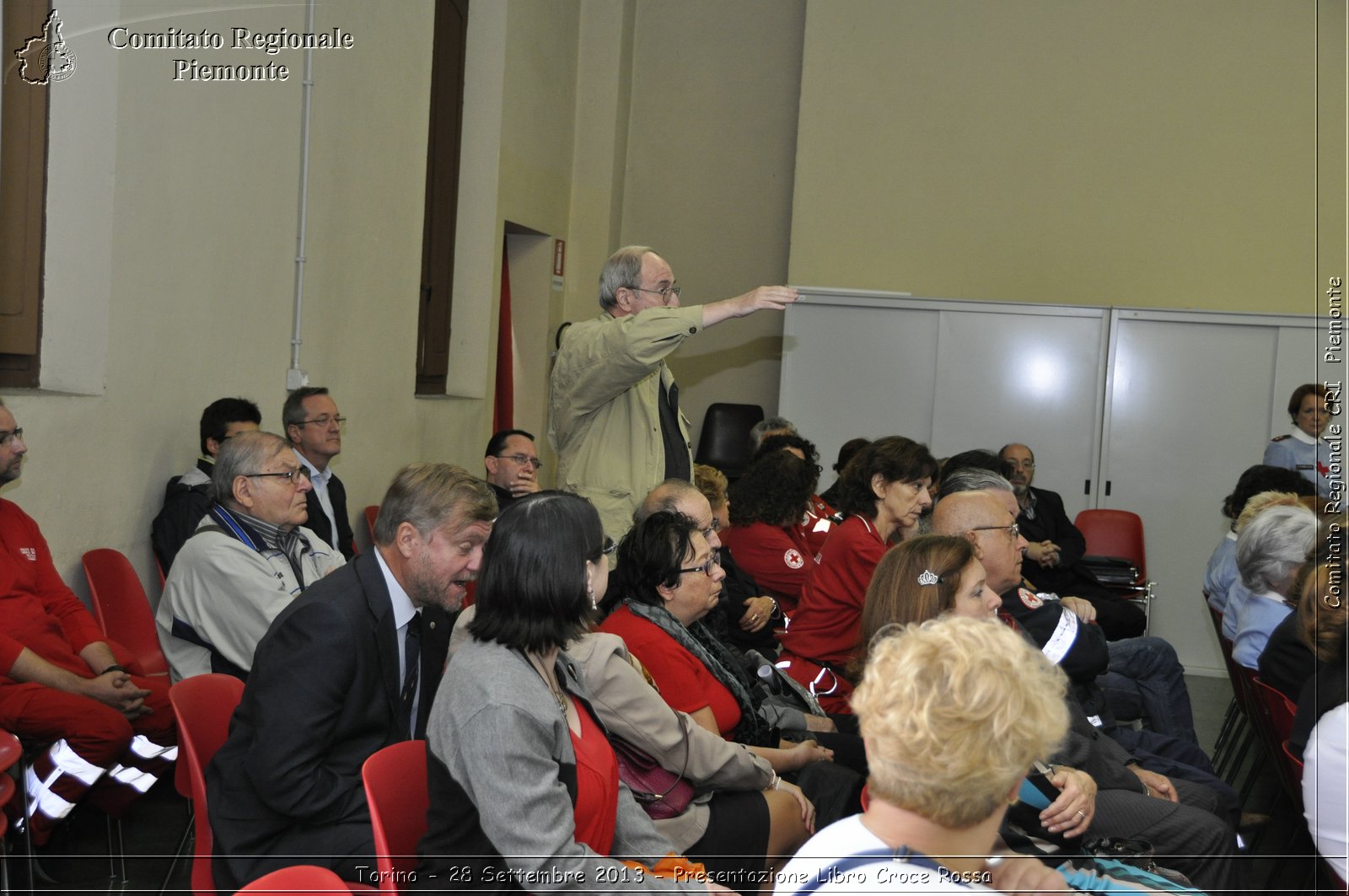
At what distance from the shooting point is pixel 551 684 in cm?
203

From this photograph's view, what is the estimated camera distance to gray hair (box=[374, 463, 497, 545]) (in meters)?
2.34

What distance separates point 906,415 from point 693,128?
3.00 meters

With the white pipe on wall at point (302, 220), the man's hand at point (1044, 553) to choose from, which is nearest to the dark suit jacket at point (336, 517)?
the white pipe on wall at point (302, 220)

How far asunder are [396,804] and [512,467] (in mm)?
3016

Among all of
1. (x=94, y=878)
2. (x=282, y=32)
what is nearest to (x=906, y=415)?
(x=282, y=32)

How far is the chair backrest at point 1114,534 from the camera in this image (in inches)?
253

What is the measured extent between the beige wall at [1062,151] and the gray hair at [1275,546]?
4792mm

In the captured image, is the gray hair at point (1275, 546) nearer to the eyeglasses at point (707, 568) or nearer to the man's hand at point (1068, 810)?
the man's hand at point (1068, 810)

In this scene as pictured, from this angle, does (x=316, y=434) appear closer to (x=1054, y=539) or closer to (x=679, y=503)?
(x=679, y=503)

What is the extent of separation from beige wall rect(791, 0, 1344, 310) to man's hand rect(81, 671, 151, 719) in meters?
5.81

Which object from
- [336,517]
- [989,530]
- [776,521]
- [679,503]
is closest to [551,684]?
[679,503]

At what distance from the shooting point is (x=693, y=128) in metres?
8.88

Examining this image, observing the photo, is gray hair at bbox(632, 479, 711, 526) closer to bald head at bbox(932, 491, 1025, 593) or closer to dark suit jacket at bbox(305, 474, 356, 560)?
bald head at bbox(932, 491, 1025, 593)

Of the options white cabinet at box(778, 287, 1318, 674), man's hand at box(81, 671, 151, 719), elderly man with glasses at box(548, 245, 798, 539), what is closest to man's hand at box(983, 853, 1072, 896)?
elderly man with glasses at box(548, 245, 798, 539)
